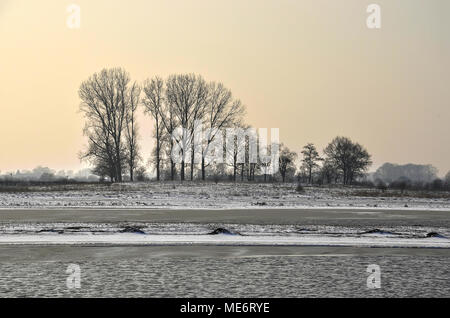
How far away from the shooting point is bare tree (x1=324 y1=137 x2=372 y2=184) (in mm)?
124625

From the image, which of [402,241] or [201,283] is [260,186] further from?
[201,283]

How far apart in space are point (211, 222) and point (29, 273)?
1255 centimetres

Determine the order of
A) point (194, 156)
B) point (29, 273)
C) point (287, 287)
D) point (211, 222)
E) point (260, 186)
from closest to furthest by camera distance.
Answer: point (287, 287)
point (29, 273)
point (211, 222)
point (260, 186)
point (194, 156)

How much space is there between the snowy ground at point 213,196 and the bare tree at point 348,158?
6968cm

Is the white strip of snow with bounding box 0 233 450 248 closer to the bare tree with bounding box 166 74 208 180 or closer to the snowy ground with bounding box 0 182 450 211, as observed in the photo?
the snowy ground with bounding box 0 182 450 211

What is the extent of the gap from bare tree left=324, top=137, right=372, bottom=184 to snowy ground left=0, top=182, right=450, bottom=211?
229 feet

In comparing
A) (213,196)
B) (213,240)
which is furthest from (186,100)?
(213,240)

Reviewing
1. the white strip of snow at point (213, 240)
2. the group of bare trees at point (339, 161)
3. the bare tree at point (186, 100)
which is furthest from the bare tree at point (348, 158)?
the white strip of snow at point (213, 240)

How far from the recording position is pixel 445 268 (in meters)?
11.7

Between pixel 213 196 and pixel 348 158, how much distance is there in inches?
3326

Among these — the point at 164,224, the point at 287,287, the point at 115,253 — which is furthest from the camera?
the point at 164,224

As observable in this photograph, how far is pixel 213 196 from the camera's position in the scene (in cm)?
4659

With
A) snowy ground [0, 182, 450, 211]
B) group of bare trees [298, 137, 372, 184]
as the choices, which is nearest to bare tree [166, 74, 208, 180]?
snowy ground [0, 182, 450, 211]

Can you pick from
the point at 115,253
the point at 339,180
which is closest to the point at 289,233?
the point at 115,253
